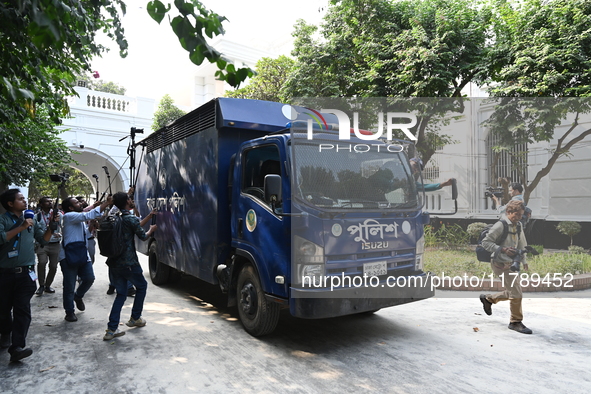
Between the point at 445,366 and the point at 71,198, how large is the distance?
5.23 m

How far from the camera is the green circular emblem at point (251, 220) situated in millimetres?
4895

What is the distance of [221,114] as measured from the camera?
550cm

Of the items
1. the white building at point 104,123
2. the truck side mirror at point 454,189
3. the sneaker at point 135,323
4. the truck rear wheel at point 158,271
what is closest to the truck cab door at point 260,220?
the sneaker at point 135,323

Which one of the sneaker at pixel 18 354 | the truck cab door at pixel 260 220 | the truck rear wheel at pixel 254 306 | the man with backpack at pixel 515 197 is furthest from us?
the man with backpack at pixel 515 197

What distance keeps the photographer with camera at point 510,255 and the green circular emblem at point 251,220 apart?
298cm

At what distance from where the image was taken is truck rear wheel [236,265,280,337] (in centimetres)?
475

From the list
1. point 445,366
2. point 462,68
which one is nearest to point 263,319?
point 445,366

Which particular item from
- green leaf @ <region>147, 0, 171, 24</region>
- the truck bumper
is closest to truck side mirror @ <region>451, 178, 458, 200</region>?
the truck bumper

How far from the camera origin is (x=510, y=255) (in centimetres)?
532

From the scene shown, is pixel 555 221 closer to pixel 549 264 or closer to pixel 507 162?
pixel 549 264

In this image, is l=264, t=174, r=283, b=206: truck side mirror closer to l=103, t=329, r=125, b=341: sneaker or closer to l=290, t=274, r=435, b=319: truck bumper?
l=290, t=274, r=435, b=319: truck bumper

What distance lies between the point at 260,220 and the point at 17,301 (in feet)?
8.45

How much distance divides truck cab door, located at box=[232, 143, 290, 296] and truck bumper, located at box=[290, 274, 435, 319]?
249 millimetres

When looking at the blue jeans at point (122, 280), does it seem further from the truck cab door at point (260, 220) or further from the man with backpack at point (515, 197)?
the man with backpack at point (515, 197)
